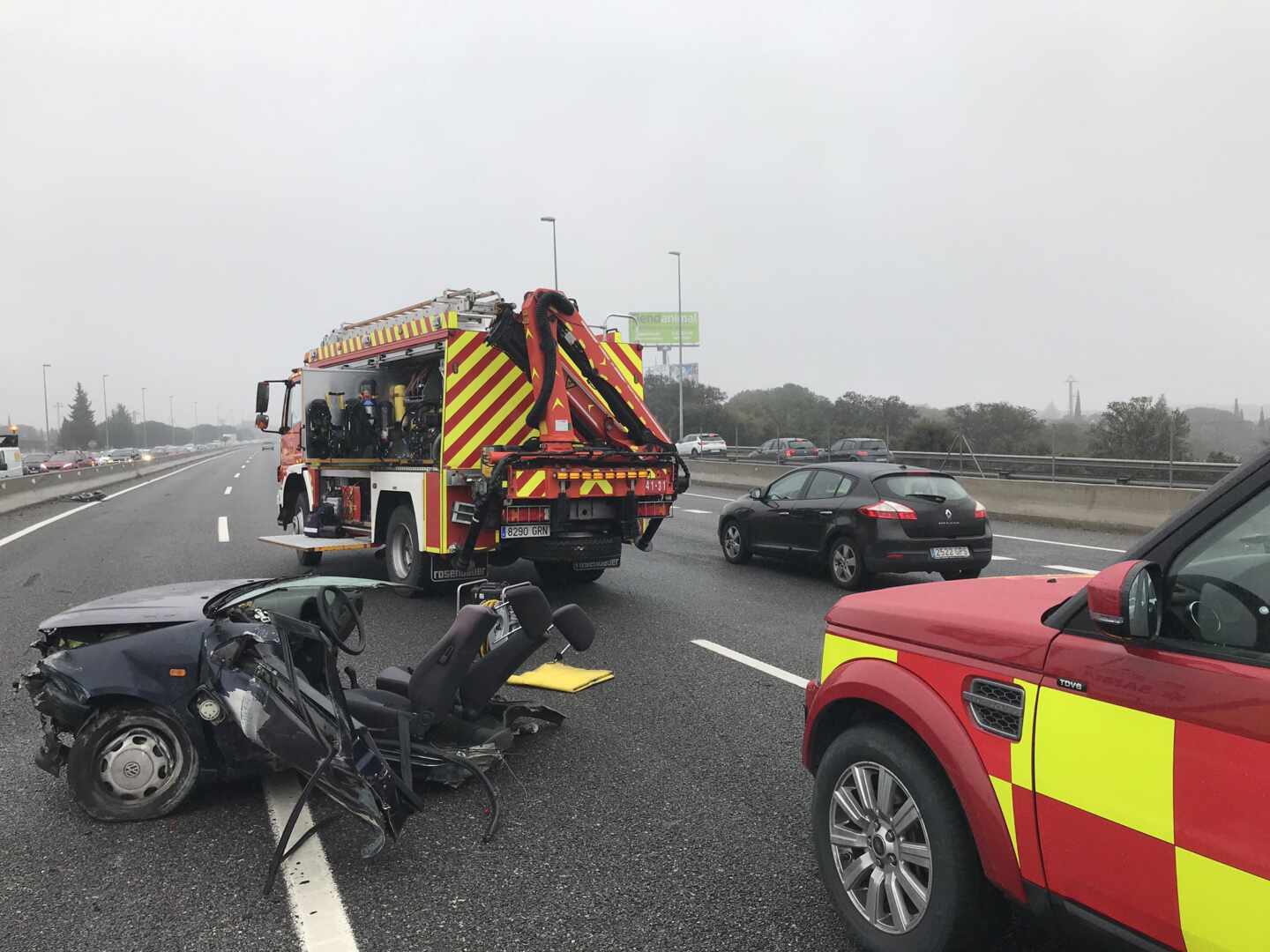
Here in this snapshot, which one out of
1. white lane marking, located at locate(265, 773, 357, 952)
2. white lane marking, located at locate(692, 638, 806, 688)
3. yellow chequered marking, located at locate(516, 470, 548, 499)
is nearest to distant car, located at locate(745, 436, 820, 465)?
yellow chequered marking, located at locate(516, 470, 548, 499)

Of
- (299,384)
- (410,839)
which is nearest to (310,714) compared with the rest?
(410,839)

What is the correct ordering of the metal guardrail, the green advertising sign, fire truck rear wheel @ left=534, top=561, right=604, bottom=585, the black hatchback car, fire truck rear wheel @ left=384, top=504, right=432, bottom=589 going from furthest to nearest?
the green advertising sign < the metal guardrail < fire truck rear wheel @ left=534, top=561, right=604, bottom=585 < the black hatchback car < fire truck rear wheel @ left=384, top=504, right=432, bottom=589

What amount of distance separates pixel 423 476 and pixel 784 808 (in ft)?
19.5

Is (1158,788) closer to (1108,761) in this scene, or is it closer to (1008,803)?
(1108,761)

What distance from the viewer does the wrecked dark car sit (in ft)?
11.5

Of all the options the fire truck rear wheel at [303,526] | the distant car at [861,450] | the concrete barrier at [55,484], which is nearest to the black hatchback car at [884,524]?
the fire truck rear wheel at [303,526]

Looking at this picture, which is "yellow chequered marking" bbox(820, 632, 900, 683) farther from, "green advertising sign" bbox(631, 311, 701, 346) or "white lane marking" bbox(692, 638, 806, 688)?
"green advertising sign" bbox(631, 311, 701, 346)

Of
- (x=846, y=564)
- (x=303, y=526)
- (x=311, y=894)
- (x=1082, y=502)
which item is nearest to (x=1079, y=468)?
(x=1082, y=502)

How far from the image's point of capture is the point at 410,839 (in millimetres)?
3678

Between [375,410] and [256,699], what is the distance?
7737 millimetres

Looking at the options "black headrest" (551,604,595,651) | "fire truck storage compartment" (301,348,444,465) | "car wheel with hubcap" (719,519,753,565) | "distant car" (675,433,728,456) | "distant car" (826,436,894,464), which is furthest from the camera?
"distant car" (675,433,728,456)

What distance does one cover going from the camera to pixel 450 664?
422cm

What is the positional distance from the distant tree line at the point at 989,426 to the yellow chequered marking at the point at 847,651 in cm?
118

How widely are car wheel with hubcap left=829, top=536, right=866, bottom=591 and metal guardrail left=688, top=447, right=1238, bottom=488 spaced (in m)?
13.0
